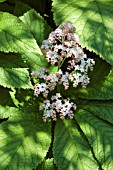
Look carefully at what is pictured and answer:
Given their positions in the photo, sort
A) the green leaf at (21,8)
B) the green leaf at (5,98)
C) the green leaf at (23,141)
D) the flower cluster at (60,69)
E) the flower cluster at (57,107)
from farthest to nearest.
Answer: the green leaf at (21,8), the green leaf at (5,98), the flower cluster at (57,107), the flower cluster at (60,69), the green leaf at (23,141)

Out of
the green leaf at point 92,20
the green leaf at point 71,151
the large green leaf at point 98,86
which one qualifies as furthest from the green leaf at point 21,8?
the green leaf at point 71,151

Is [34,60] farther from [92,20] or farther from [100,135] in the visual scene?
[100,135]

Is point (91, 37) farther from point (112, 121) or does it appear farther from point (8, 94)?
point (8, 94)

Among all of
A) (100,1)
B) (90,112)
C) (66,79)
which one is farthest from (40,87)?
(100,1)

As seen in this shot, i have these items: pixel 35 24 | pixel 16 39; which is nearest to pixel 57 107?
pixel 16 39

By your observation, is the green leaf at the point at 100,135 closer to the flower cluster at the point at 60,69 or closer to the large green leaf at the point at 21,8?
the flower cluster at the point at 60,69

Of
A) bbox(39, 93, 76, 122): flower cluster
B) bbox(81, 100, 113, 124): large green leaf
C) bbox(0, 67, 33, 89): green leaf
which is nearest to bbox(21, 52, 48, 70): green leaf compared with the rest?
bbox(0, 67, 33, 89): green leaf

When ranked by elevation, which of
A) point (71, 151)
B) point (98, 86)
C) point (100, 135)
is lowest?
point (71, 151)
